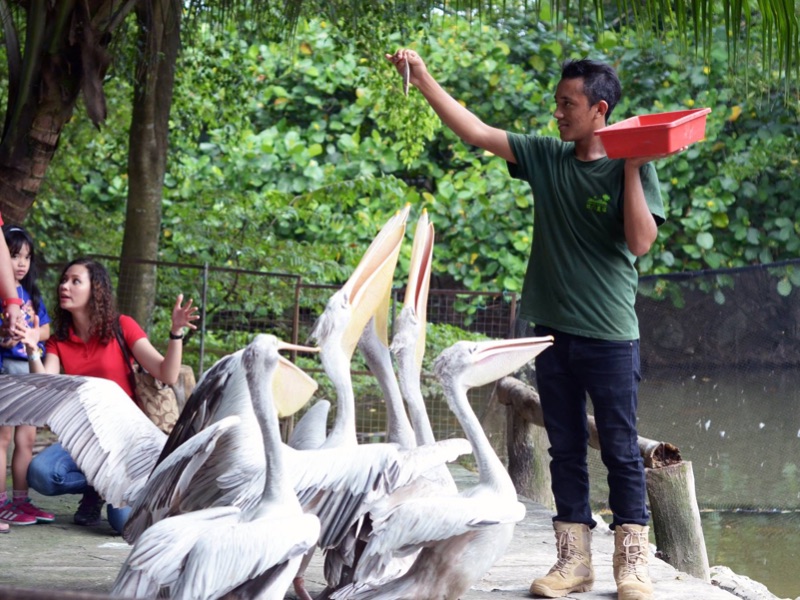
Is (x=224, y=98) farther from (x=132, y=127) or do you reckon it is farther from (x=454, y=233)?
(x=454, y=233)

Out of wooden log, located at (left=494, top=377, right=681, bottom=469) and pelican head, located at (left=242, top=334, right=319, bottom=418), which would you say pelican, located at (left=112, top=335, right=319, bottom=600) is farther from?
wooden log, located at (left=494, top=377, right=681, bottom=469)

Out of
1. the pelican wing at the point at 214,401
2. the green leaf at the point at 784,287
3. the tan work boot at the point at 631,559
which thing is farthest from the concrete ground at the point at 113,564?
the green leaf at the point at 784,287

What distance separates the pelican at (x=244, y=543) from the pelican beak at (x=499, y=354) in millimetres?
643

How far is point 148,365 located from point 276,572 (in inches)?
77.6

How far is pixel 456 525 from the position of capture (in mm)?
3105

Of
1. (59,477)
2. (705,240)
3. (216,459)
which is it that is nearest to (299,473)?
(216,459)

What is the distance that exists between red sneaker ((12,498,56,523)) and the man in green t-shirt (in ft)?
7.32

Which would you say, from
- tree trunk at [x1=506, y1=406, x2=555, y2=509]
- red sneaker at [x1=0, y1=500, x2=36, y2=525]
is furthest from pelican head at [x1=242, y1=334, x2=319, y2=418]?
tree trunk at [x1=506, y1=406, x2=555, y2=509]

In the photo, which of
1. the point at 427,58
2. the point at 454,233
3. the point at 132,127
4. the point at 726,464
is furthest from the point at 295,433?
the point at 427,58

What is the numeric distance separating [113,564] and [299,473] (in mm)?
1225

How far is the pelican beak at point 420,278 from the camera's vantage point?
3.72 meters

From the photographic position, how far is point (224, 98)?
28.2ft

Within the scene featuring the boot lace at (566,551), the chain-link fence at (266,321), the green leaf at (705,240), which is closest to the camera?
the boot lace at (566,551)

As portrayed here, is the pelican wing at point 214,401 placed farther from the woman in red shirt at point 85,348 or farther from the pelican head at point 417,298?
the woman in red shirt at point 85,348
